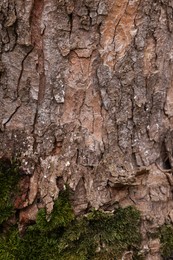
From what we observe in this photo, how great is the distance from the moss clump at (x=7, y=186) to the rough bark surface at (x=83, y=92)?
4 centimetres

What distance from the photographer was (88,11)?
77.8 inches

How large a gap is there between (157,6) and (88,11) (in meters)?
0.34

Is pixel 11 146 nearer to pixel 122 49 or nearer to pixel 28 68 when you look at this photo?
pixel 28 68

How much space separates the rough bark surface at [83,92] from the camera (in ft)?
6.53

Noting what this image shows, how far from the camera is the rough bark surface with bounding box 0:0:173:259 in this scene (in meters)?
1.99

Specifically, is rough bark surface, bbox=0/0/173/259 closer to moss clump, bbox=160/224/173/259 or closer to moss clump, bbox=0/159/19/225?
moss clump, bbox=0/159/19/225

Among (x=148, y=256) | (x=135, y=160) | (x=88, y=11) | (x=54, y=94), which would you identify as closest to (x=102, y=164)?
(x=135, y=160)

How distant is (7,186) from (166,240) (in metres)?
0.86

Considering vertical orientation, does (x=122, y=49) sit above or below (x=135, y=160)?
above

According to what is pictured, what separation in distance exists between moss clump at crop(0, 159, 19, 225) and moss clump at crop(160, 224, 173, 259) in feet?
2.54

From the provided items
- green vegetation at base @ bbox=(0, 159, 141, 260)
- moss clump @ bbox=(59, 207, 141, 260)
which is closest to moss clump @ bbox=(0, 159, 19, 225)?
green vegetation at base @ bbox=(0, 159, 141, 260)

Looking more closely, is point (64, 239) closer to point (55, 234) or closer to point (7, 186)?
point (55, 234)

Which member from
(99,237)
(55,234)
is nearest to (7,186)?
(55,234)

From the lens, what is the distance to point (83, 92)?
81.5 inches
